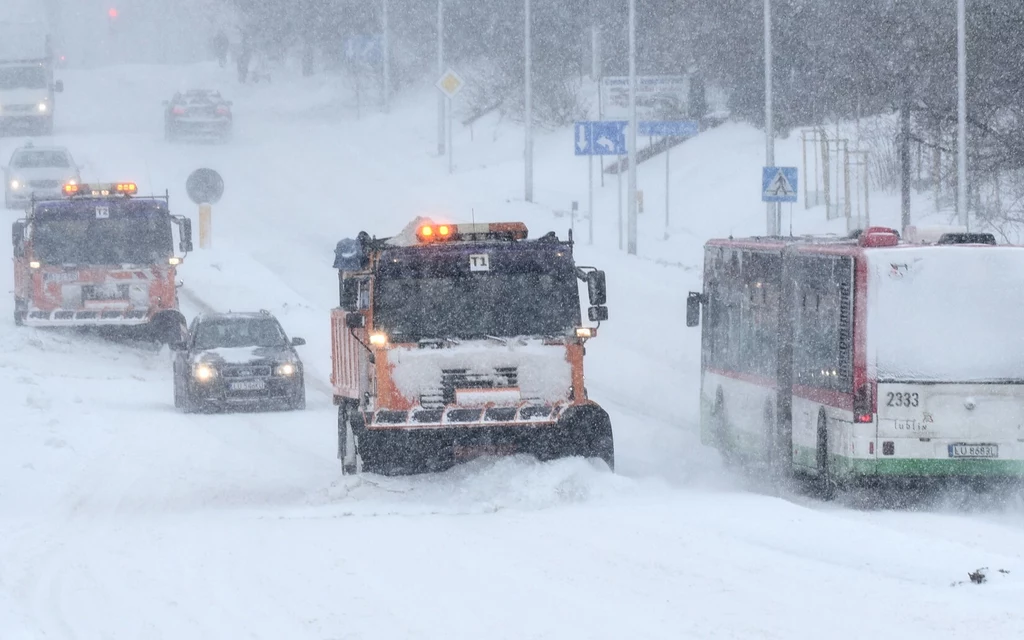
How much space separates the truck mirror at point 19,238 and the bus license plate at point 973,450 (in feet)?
59.2

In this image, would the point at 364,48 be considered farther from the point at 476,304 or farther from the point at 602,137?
the point at 476,304

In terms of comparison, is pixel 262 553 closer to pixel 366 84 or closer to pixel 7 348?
pixel 7 348

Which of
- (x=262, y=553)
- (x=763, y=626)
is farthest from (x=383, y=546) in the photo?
(x=763, y=626)

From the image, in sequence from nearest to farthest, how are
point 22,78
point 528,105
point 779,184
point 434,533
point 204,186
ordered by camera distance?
point 434,533, point 779,184, point 204,186, point 528,105, point 22,78

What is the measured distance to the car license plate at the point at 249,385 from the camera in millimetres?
23984

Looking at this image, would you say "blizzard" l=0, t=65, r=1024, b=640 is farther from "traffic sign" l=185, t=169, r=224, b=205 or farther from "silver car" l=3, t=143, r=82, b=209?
"silver car" l=3, t=143, r=82, b=209

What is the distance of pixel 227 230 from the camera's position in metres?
46.9

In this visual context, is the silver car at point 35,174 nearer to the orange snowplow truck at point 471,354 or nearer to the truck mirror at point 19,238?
the truck mirror at point 19,238

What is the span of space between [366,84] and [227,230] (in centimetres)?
3711

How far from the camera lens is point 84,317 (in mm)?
27938

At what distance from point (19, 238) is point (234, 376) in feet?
20.3

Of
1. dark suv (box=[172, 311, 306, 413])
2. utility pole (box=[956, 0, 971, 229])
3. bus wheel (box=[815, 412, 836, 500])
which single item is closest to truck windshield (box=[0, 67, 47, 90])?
dark suv (box=[172, 311, 306, 413])

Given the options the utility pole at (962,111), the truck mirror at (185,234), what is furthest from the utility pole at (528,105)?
the truck mirror at (185,234)

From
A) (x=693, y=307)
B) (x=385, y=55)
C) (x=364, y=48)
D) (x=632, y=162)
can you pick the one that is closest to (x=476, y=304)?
(x=693, y=307)
